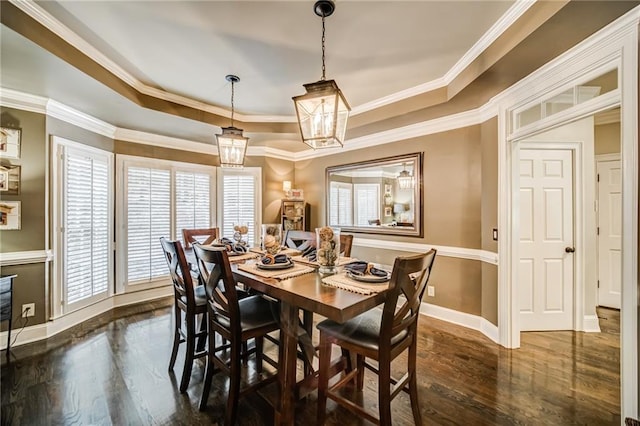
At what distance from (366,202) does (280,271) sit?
2611 mm

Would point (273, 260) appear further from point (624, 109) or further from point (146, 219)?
point (146, 219)

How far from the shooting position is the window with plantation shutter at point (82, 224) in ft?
10.1

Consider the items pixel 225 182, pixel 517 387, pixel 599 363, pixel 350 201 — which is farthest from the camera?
pixel 225 182

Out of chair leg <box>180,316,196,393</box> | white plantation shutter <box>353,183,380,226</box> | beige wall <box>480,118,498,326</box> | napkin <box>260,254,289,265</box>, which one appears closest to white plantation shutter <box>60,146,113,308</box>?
chair leg <box>180,316,196,393</box>

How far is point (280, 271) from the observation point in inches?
74.6

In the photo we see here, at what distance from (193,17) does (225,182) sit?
10.0ft

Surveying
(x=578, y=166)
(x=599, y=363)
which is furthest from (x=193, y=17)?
(x=599, y=363)

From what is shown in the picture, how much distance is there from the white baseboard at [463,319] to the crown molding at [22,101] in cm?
506

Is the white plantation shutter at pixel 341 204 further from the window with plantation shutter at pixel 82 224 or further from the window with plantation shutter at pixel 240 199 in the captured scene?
the window with plantation shutter at pixel 82 224

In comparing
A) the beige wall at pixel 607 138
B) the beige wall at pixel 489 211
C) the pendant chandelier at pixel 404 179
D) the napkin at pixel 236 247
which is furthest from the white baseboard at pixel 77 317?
the beige wall at pixel 607 138

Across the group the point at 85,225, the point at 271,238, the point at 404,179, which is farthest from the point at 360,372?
the point at 85,225

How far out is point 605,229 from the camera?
3.79m

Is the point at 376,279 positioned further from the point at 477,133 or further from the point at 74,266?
the point at 74,266

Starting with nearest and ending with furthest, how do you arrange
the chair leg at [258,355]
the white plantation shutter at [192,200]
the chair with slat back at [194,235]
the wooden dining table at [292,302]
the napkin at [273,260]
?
the wooden dining table at [292,302] → the napkin at [273,260] → the chair leg at [258,355] → the chair with slat back at [194,235] → the white plantation shutter at [192,200]
